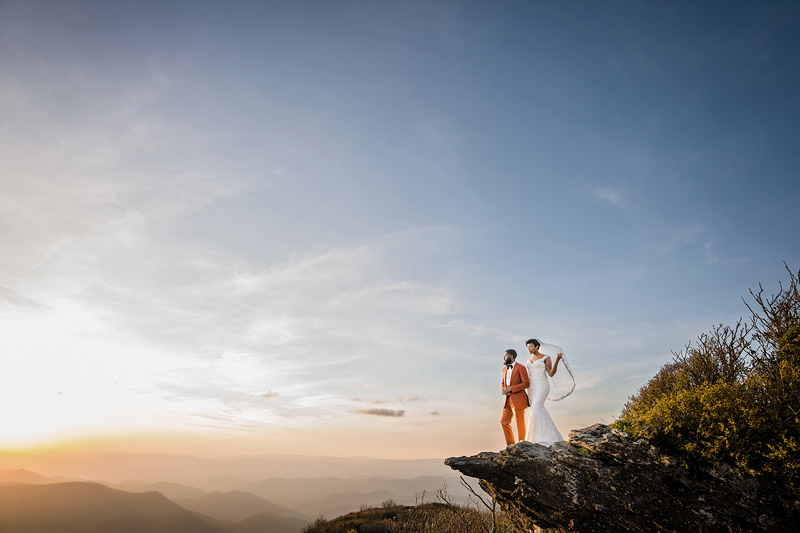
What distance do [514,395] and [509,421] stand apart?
2.49 feet

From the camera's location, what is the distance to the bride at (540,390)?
8.61 m

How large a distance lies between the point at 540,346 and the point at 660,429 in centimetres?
353

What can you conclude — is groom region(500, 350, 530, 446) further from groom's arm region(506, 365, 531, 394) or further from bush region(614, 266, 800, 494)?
bush region(614, 266, 800, 494)

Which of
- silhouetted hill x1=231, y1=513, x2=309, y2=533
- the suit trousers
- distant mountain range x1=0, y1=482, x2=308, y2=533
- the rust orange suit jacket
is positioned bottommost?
silhouetted hill x1=231, y1=513, x2=309, y2=533

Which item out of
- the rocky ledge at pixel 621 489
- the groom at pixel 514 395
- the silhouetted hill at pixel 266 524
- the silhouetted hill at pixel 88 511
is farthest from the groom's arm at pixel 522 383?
the silhouetted hill at pixel 266 524

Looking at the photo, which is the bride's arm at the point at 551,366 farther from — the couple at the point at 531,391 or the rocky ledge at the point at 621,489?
the rocky ledge at the point at 621,489

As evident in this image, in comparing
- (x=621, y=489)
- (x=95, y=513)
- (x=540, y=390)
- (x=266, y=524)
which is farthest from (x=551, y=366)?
(x=266, y=524)

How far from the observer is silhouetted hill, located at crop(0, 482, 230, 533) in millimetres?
140750

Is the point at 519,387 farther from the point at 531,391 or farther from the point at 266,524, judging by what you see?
the point at 266,524

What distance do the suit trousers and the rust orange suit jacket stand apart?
0.48 ft

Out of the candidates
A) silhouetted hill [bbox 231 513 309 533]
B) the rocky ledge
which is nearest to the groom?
the rocky ledge

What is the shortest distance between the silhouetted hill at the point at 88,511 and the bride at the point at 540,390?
633 ft

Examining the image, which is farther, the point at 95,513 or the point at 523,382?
the point at 95,513

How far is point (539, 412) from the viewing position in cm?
885
